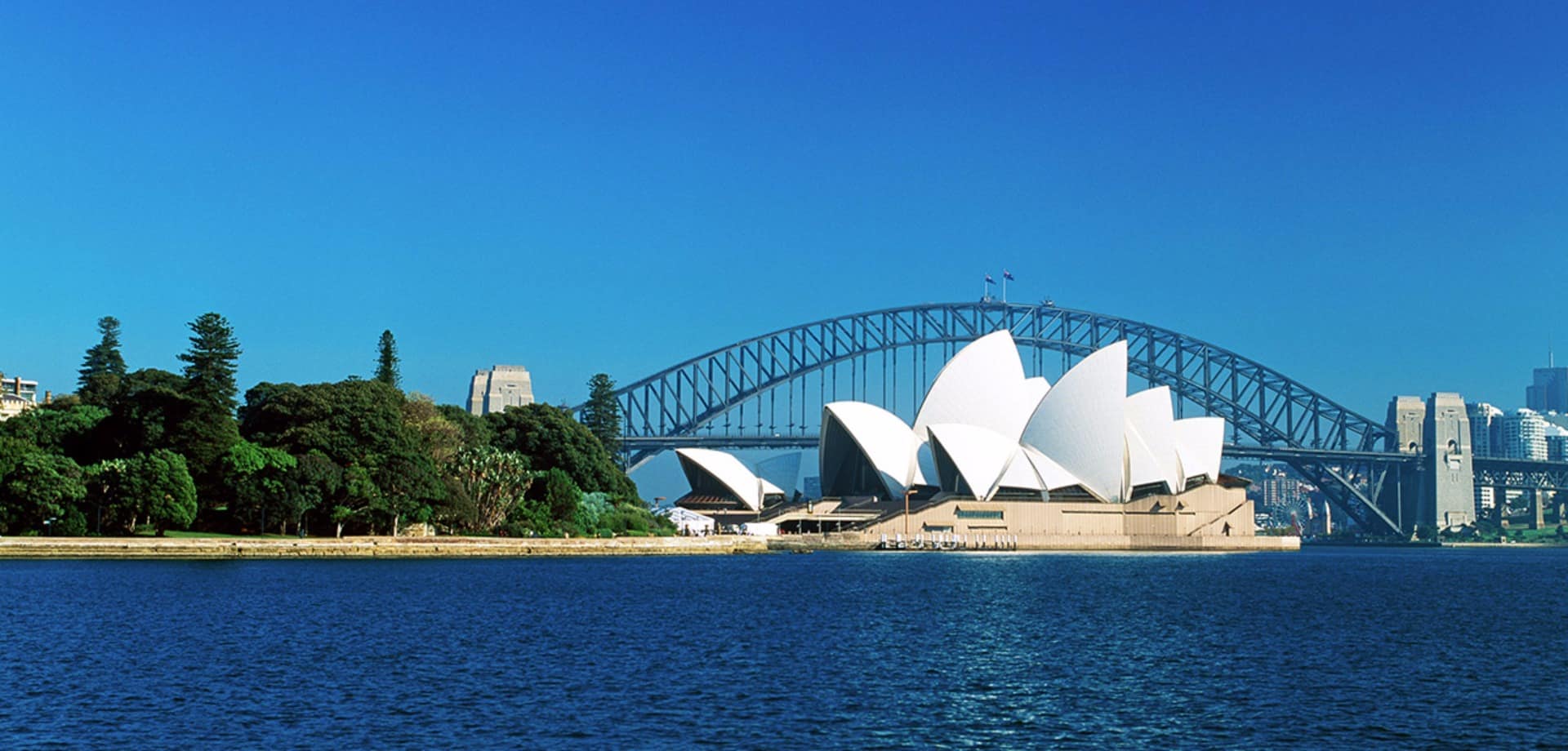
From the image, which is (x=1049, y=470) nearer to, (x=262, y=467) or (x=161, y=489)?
(x=262, y=467)

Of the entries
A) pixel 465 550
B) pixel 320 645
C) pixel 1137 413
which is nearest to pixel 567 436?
pixel 465 550

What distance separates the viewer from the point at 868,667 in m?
31.6

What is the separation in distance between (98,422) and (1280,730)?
68.5 m

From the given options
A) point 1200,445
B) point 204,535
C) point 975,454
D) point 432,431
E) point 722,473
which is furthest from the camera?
point 722,473

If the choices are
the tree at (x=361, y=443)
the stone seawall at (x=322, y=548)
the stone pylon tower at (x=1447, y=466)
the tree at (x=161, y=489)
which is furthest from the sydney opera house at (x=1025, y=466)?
the stone pylon tower at (x=1447, y=466)

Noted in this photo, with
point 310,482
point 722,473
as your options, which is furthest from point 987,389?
point 310,482

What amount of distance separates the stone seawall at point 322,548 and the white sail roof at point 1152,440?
38463 millimetres

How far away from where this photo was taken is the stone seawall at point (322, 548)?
62.4 meters

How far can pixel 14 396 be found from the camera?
16412 centimetres

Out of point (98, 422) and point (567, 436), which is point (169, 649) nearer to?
point (98, 422)

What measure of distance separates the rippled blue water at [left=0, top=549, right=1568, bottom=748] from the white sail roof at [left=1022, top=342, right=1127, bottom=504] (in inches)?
1818

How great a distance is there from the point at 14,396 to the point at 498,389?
4876 cm

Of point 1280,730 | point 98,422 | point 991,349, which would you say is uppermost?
point 991,349

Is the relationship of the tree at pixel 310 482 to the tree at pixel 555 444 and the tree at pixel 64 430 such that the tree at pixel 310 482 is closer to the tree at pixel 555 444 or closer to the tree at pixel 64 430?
the tree at pixel 64 430
